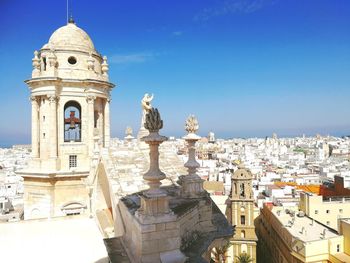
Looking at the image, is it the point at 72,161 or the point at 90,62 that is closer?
the point at 72,161

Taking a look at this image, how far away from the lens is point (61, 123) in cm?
1600

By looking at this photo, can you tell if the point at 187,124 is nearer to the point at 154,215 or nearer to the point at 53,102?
the point at 154,215

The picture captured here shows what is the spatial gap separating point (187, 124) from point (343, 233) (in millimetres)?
20293

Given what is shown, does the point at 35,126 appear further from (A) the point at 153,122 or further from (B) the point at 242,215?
(B) the point at 242,215

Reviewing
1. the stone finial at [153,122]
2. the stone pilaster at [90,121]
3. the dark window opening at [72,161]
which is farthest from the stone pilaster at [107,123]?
the stone finial at [153,122]

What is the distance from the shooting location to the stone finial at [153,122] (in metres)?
5.84

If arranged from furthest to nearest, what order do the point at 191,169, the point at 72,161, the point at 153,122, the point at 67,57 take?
the point at 72,161
the point at 67,57
the point at 191,169
the point at 153,122

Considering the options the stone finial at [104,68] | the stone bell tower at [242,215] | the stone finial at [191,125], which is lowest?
the stone bell tower at [242,215]

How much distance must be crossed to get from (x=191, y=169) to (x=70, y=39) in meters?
12.2

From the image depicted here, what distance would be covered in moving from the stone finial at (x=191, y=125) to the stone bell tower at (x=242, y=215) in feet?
81.7

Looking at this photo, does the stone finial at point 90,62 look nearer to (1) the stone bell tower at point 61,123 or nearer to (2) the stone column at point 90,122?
(1) the stone bell tower at point 61,123

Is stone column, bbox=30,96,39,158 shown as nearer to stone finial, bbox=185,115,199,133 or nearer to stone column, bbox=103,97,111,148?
stone column, bbox=103,97,111,148

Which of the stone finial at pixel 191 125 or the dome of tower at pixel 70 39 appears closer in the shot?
the stone finial at pixel 191 125

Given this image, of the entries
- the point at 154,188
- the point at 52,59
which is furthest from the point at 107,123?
the point at 154,188
